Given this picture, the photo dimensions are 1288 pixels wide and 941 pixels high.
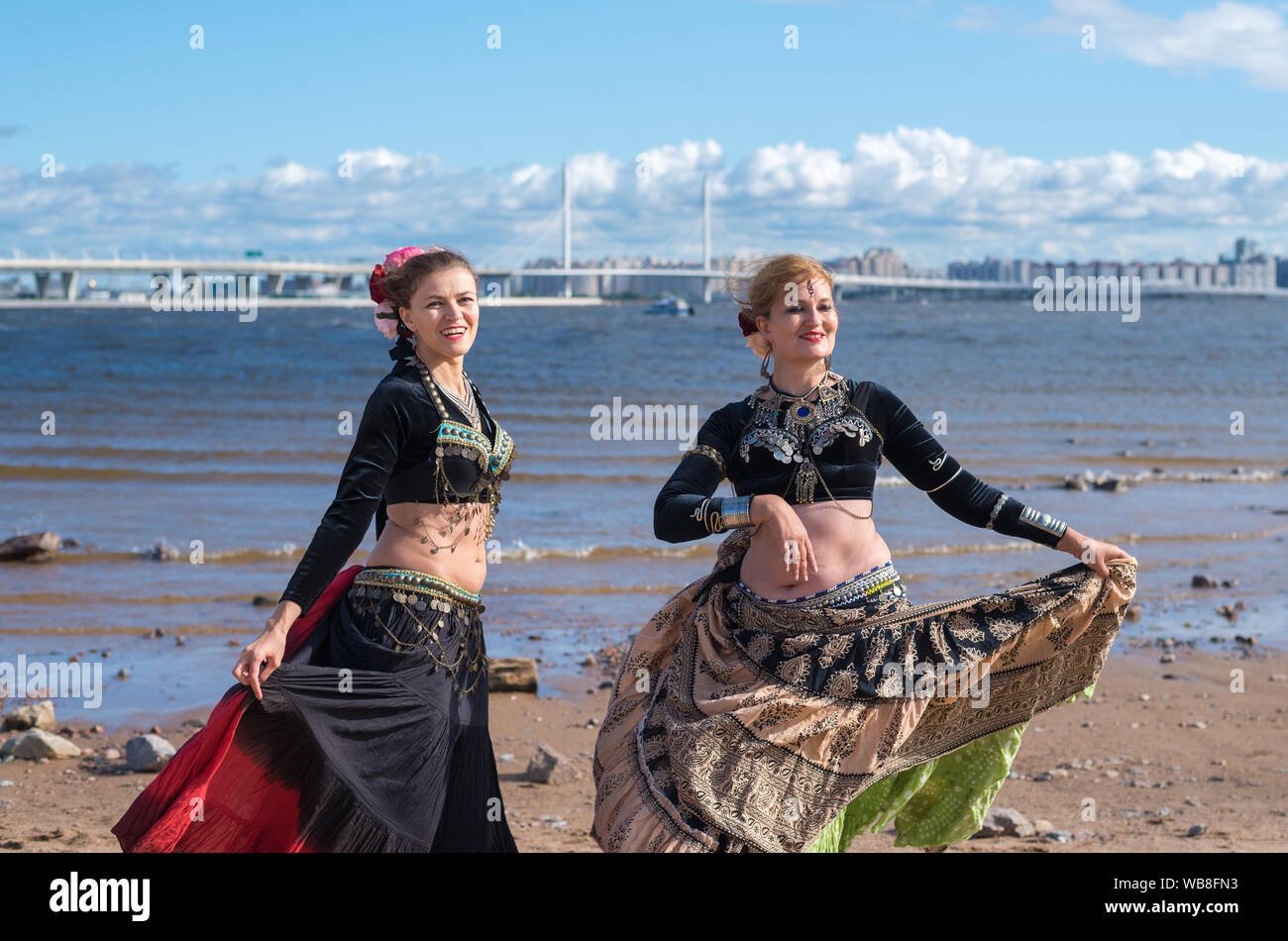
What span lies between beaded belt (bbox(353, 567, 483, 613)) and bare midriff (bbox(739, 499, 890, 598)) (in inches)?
32.6

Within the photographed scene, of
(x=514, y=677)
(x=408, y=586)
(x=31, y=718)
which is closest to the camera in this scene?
(x=408, y=586)

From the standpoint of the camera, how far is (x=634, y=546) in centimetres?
1024

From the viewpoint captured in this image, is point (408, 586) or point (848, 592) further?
point (848, 592)

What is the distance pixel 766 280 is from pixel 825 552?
0.76 metres

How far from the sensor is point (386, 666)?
3229 mm

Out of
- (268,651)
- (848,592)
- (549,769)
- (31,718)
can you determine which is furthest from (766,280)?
(31,718)

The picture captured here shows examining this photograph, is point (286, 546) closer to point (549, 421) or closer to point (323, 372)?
point (549, 421)

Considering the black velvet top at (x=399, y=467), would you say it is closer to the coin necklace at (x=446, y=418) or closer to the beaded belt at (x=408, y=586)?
the coin necklace at (x=446, y=418)

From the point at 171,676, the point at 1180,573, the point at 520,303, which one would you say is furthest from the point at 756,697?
the point at 520,303

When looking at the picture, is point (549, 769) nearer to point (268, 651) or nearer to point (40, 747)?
point (40, 747)

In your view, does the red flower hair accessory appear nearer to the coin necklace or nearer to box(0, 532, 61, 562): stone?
the coin necklace

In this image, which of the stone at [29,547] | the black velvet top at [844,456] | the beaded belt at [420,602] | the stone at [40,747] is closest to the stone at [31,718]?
the stone at [40,747]

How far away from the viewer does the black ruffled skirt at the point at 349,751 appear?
3.06 meters

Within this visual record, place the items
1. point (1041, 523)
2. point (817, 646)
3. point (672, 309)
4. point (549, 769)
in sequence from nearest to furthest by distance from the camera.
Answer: point (817, 646)
point (1041, 523)
point (549, 769)
point (672, 309)
